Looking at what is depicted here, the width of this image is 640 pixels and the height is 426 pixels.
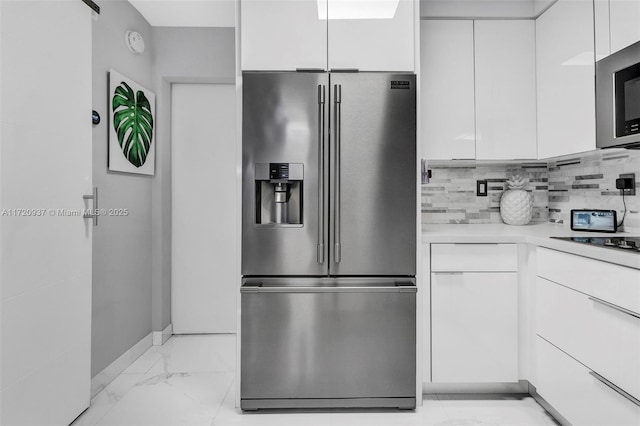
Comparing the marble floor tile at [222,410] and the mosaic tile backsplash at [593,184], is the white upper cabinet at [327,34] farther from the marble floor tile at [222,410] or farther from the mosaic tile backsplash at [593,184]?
the marble floor tile at [222,410]

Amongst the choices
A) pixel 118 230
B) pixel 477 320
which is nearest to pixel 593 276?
pixel 477 320

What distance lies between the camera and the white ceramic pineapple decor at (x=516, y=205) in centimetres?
252

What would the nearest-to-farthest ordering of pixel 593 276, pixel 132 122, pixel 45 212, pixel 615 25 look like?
pixel 593 276, pixel 45 212, pixel 615 25, pixel 132 122

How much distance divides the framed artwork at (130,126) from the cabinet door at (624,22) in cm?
274

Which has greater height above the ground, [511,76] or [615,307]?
[511,76]

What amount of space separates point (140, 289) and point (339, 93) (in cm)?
200

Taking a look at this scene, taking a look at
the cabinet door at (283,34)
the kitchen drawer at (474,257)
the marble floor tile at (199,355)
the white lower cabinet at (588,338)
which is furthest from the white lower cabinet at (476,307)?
the marble floor tile at (199,355)

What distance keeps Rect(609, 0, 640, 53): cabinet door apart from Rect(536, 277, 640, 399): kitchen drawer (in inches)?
46.0

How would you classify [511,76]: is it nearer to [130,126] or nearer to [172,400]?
[130,126]

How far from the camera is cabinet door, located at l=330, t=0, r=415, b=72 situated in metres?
1.96

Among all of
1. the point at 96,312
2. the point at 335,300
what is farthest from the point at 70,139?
the point at 335,300

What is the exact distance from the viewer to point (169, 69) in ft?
9.41

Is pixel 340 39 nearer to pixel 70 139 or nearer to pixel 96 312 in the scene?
pixel 70 139

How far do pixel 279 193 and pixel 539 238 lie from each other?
1371 mm
